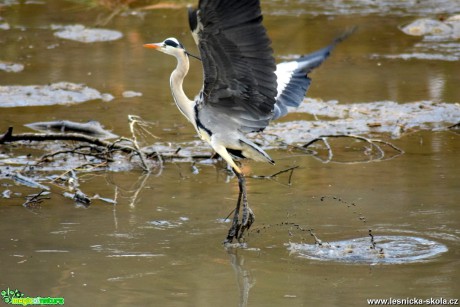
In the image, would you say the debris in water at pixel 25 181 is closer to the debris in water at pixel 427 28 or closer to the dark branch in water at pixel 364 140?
the dark branch in water at pixel 364 140

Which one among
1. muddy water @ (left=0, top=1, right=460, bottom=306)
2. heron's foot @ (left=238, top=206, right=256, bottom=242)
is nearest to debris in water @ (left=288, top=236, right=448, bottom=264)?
muddy water @ (left=0, top=1, right=460, bottom=306)

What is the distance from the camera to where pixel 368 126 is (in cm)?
918

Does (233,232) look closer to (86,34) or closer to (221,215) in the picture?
(221,215)

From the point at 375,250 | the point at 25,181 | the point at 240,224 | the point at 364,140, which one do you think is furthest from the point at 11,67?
the point at 375,250

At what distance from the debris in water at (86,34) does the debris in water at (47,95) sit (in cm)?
267

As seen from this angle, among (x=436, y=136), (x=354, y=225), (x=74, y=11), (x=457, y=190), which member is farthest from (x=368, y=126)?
(x=74, y=11)

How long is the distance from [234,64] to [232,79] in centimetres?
16

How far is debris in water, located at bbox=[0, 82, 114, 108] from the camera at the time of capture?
10156 millimetres
